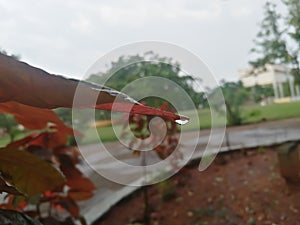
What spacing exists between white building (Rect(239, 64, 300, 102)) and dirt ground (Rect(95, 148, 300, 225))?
1.24 ft

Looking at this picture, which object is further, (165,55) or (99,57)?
(165,55)

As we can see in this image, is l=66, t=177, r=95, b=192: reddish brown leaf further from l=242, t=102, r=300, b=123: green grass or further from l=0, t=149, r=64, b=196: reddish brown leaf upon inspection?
l=242, t=102, r=300, b=123: green grass

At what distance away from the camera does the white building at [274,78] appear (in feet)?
5.79

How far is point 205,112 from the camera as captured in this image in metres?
1.03

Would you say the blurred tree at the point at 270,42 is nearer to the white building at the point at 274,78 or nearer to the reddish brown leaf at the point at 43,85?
the white building at the point at 274,78

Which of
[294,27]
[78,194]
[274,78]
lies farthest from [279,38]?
[78,194]

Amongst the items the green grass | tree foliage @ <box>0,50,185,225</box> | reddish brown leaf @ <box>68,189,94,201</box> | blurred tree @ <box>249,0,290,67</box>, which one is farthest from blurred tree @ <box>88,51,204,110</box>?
the green grass

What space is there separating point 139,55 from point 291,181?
86 cm

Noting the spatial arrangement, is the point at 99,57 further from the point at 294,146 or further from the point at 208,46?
the point at 294,146

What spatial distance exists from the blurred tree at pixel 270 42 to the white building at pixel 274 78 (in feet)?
0.19

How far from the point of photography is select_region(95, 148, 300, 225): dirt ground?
1280mm

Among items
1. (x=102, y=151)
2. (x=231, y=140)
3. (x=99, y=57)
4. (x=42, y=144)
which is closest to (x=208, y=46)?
(x=99, y=57)

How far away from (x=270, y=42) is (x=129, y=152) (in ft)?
2.77

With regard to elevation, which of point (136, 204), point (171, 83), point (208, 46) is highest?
point (208, 46)
